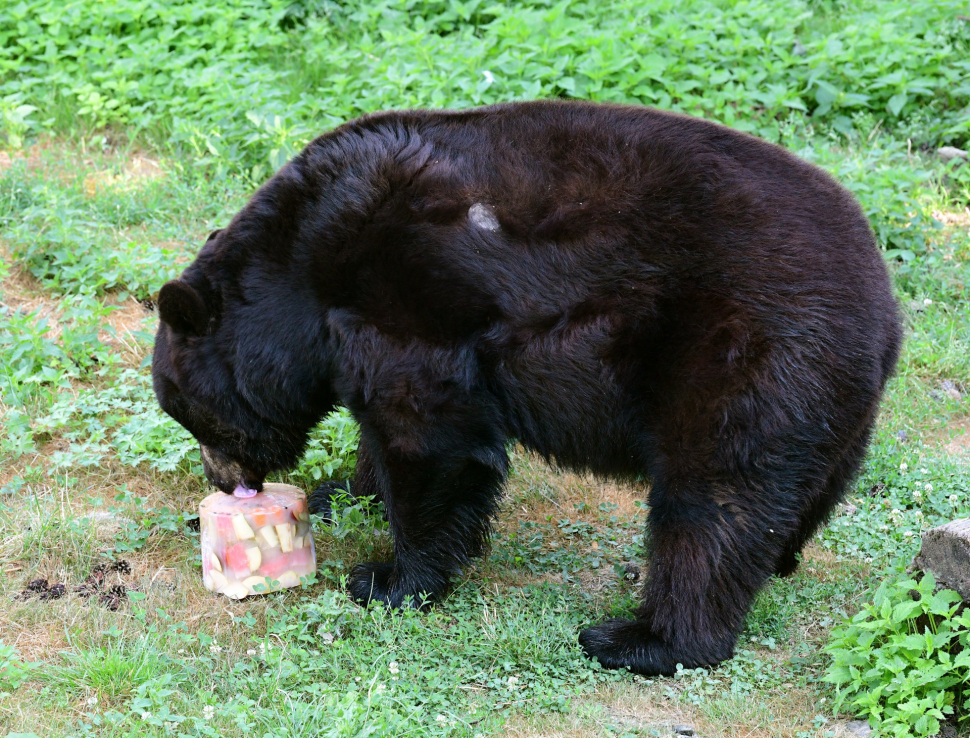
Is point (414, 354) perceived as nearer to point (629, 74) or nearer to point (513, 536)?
point (513, 536)

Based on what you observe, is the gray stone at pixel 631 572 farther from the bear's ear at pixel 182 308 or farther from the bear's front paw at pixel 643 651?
the bear's ear at pixel 182 308

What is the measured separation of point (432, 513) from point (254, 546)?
83cm

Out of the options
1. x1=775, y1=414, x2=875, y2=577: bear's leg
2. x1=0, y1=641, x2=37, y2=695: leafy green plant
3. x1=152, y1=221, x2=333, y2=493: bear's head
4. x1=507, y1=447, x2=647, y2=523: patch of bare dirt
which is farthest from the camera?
x1=507, y1=447, x2=647, y2=523: patch of bare dirt

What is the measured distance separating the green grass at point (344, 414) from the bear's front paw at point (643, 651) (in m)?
0.07

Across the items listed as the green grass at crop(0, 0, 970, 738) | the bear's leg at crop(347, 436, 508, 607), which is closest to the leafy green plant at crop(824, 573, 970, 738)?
the green grass at crop(0, 0, 970, 738)

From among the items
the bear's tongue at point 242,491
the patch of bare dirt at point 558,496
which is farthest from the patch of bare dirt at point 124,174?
the patch of bare dirt at point 558,496

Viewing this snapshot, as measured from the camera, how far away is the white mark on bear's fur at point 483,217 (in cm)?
438

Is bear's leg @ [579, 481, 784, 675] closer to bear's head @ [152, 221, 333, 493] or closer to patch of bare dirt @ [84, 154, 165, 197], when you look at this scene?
bear's head @ [152, 221, 333, 493]

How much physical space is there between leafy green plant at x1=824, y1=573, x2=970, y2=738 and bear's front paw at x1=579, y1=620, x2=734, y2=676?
0.53m

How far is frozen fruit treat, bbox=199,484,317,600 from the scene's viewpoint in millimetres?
4789

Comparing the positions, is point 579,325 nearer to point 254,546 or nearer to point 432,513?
point 432,513

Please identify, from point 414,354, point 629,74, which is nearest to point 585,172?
point 414,354

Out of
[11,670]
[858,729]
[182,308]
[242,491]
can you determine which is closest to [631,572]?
[858,729]

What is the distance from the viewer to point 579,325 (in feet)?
14.0
